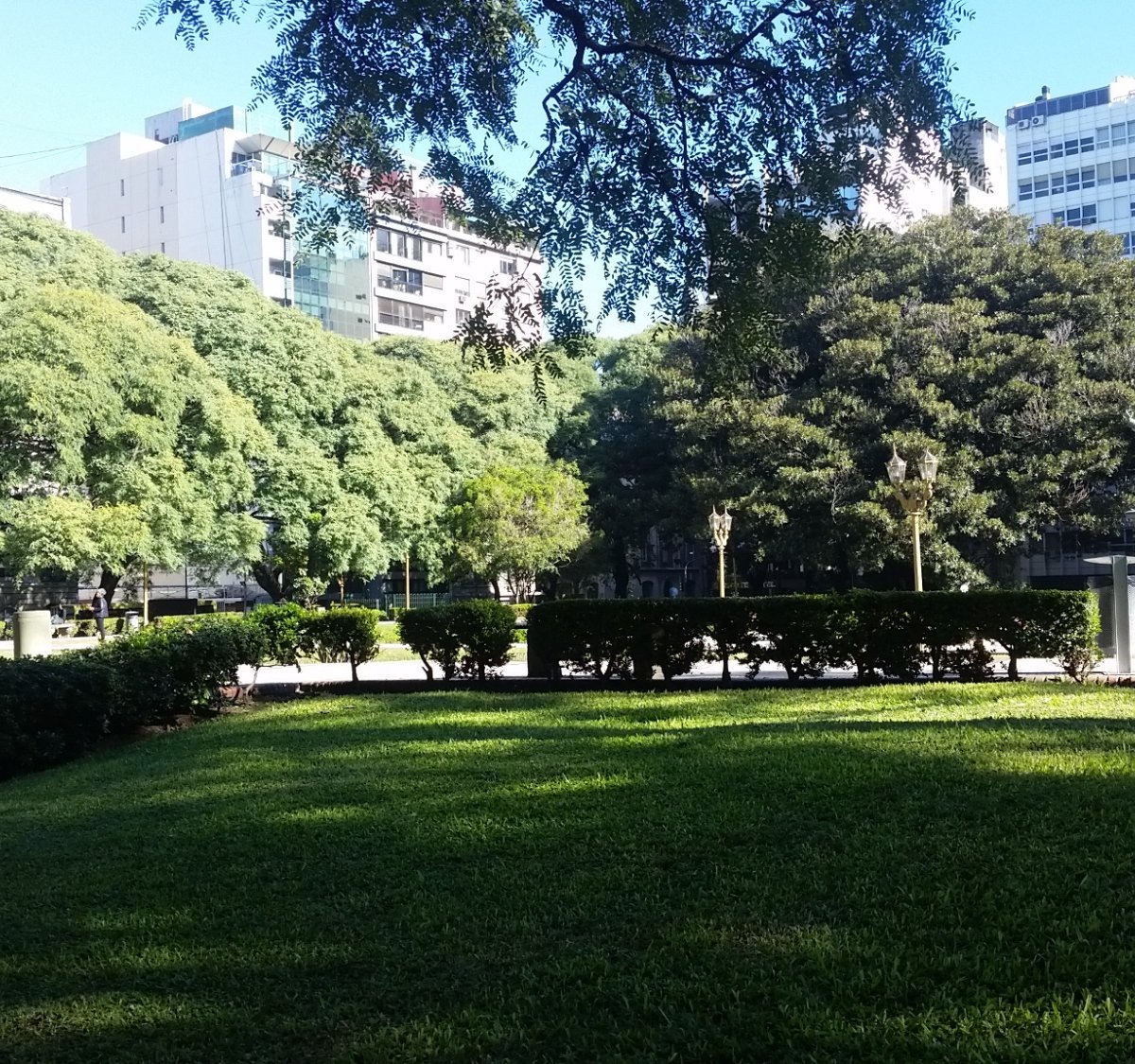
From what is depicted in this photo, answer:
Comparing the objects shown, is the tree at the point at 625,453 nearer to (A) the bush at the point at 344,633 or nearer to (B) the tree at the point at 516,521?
(B) the tree at the point at 516,521

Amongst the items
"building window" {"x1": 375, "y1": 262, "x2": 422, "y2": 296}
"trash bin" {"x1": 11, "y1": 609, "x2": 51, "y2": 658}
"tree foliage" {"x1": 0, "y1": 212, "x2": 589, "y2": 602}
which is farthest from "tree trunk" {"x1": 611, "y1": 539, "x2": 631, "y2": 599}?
"trash bin" {"x1": 11, "y1": 609, "x2": 51, "y2": 658}

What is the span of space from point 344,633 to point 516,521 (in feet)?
71.9

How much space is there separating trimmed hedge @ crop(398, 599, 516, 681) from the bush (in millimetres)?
1285

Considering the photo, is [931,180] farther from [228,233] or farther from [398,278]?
[398,278]

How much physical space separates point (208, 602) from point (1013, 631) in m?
36.4

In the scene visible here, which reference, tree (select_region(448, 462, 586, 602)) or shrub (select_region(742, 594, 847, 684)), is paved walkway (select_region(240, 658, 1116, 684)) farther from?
tree (select_region(448, 462, 586, 602))

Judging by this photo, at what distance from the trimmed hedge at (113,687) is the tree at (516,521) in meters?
23.4

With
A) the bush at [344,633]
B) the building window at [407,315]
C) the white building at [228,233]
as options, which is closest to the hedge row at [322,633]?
the bush at [344,633]

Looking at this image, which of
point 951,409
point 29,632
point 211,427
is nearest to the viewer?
point 29,632

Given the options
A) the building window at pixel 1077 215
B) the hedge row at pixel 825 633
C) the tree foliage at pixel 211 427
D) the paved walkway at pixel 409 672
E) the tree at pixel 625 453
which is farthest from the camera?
the building window at pixel 1077 215

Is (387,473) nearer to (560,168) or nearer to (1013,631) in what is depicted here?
(1013,631)

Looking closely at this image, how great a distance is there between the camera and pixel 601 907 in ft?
12.7

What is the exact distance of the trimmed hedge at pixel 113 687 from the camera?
880 cm

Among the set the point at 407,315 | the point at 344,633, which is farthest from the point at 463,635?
the point at 407,315
